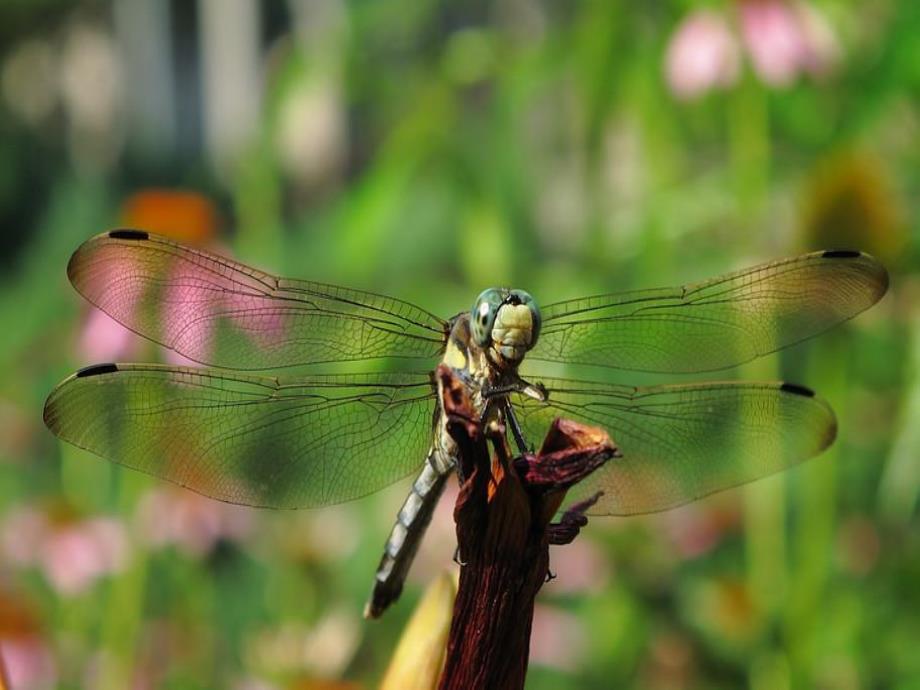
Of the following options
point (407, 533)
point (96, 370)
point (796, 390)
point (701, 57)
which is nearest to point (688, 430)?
point (796, 390)

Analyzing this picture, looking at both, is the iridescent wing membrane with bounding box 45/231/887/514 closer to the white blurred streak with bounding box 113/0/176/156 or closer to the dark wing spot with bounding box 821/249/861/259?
the dark wing spot with bounding box 821/249/861/259

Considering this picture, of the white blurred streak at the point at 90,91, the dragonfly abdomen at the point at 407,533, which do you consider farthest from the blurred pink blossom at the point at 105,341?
the white blurred streak at the point at 90,91

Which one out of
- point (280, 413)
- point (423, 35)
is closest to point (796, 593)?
point (280, 413)

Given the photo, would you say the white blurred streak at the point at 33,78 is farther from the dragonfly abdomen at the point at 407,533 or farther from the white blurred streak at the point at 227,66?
the dragonfly abdomen at the point at 407,533

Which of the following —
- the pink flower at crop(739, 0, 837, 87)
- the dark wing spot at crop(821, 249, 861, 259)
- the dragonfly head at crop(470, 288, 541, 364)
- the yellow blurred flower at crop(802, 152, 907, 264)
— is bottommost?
the dragonfly head at crop(470, 288, 541, 364)

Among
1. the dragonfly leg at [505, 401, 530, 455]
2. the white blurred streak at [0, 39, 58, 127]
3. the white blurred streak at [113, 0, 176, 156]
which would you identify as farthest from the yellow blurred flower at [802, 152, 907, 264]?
the white blurred streak at [0, 39, 58, 127]

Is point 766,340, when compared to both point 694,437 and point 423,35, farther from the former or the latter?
point 423,35
